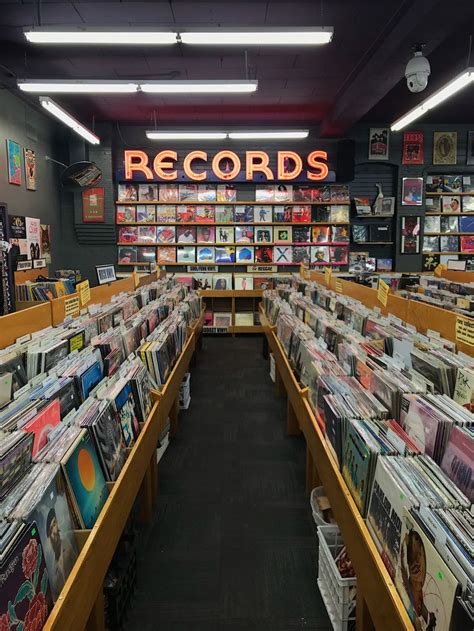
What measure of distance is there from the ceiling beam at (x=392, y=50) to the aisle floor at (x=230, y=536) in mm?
3832

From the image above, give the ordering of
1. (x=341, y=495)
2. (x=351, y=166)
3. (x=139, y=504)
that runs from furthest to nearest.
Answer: (x=351, y=166)
(x=139, y=504)
(x=341, y=495)

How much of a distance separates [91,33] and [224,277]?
5009 millimetres

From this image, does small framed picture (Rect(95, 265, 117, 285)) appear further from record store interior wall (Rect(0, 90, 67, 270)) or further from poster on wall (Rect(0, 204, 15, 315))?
record store interior wall (Rect(0, 90, 67, 270))

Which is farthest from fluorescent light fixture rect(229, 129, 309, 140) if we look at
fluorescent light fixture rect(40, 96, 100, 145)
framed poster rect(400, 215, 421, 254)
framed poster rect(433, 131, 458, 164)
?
framed poster rect(433, 131, 458, 164)

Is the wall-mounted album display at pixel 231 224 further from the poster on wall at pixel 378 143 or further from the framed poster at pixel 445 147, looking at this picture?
the framed poster at pixel 445 147

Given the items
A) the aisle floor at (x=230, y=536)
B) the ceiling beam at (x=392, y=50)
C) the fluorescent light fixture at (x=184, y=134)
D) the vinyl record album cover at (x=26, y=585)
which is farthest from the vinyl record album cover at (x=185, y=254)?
the vinyl record album cover at (x=26, y=585)

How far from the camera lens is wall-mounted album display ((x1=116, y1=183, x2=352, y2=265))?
326 inches

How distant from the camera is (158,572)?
2260 mm

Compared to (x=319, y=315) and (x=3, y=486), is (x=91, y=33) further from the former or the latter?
(x=3, y=486)

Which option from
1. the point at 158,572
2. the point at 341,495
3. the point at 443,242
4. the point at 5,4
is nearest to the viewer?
the point at 341,495

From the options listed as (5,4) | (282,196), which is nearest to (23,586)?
(5,4)

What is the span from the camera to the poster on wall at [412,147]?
27.3 feet

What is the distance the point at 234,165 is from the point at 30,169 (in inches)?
136

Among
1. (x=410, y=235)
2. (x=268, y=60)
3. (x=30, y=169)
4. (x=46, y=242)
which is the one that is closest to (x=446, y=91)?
(x=268, y=60)
